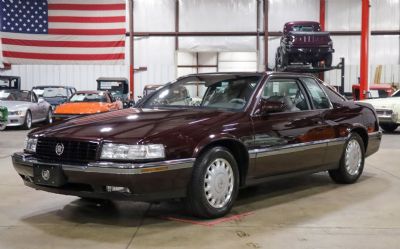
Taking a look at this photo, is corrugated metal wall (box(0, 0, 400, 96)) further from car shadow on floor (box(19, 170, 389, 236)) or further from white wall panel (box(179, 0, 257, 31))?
car shadow on floor (box(19, 170, 389, 236))

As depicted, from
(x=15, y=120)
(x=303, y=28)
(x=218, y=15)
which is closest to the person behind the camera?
(x=15, y=120)

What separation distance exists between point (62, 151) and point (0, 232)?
84cm

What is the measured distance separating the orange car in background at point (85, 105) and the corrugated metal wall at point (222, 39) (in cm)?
884

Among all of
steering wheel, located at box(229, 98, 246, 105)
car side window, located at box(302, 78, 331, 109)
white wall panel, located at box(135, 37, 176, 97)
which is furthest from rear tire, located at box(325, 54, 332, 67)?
steering wheel, located at box(229, 98, 246, 105)

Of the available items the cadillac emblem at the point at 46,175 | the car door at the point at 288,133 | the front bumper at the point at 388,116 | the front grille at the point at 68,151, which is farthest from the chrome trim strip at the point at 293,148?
the front bumper at the point at 388,116

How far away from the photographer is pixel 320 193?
585cm

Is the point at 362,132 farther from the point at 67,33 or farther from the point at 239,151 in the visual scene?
the point at 67,33

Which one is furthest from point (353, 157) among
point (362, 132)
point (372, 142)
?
point (372, 142)

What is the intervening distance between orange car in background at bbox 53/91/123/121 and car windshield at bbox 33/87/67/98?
414 centimetres

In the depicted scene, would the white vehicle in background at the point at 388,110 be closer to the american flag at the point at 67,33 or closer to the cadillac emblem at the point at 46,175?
the cadillac emblem at the point at 46,175

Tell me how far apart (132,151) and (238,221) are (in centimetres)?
119

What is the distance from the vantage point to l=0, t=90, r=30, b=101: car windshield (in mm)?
15594

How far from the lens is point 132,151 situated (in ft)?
13.4

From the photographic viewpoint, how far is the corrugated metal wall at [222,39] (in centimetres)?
2361
